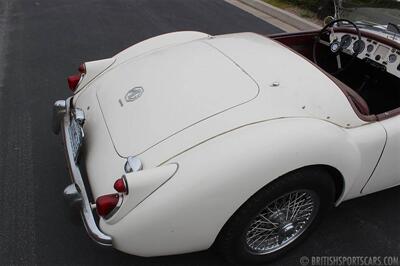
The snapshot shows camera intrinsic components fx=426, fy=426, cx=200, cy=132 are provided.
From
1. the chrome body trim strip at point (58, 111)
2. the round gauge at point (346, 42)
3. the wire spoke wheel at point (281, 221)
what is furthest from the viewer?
the round gauge at point (346, 42)

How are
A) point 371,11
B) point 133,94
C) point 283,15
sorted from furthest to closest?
point 371,11, point 283,15, point 133,94

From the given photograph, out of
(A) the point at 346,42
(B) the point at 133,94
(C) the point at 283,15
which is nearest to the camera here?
(B) the point at 133,94

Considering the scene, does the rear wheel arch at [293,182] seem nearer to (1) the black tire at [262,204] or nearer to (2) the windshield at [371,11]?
(1) the black tire at [262,204]

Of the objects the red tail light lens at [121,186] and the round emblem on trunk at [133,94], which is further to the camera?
the round emblem on trunk at [133,94]

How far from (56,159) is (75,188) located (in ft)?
4.00

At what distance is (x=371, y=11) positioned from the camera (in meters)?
8.02

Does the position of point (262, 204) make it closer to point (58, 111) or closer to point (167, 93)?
point (167, 93)

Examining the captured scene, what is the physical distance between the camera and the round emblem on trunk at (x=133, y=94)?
2.68 m

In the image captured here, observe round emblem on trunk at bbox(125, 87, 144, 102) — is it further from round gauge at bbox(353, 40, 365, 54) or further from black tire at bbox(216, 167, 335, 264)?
round gauge at bbox(353, 40, 365, 54)

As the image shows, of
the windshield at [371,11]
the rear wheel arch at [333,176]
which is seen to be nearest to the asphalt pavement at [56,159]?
the rear wheel arch at [333,176]

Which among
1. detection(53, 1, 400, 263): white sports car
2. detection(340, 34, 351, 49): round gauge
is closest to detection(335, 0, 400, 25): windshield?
detection(340, 34, 351, 49): round gauge

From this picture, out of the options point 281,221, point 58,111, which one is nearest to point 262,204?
point 281,221

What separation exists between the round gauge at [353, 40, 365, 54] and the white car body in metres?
0.63

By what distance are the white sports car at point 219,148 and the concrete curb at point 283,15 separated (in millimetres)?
4045
